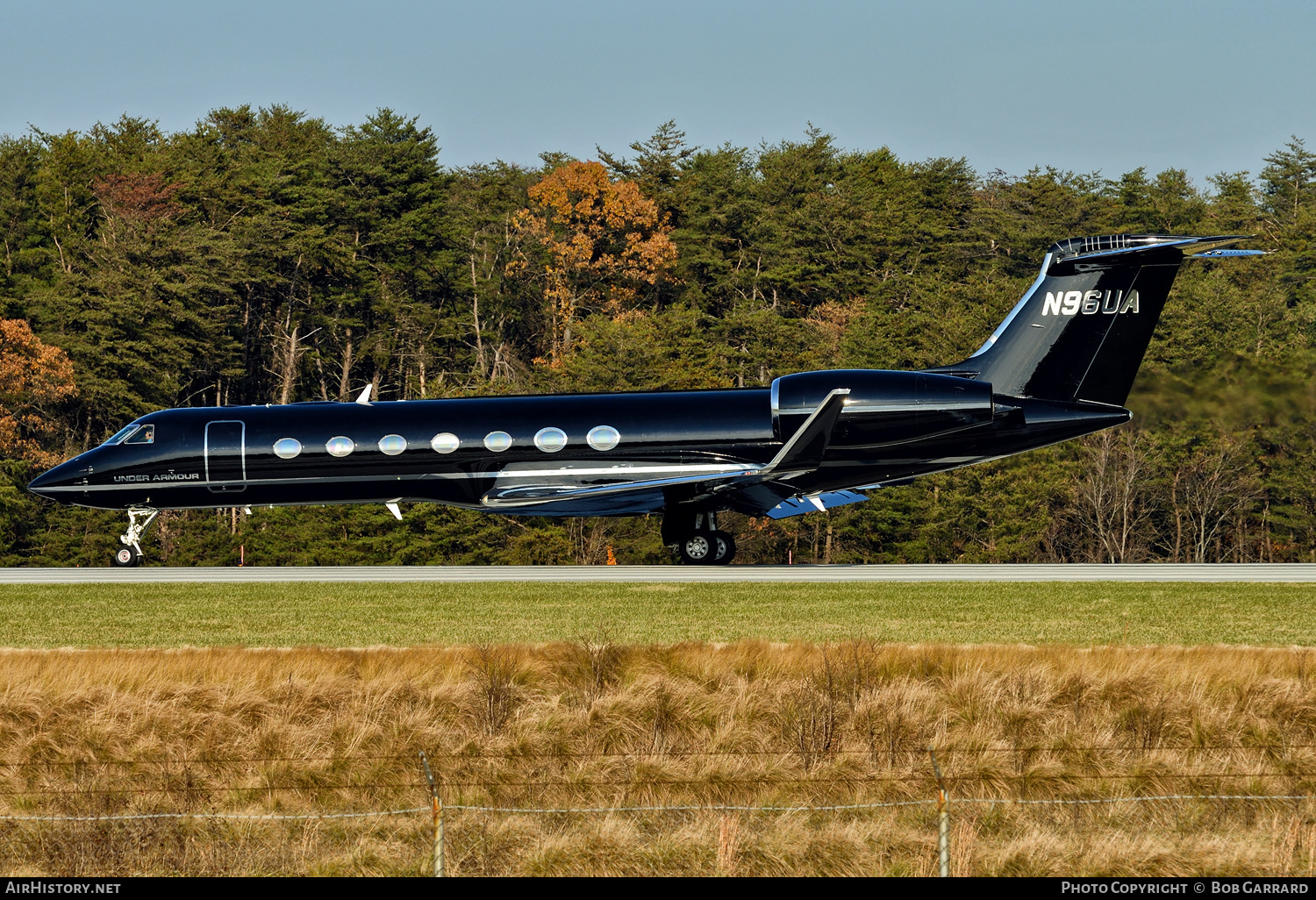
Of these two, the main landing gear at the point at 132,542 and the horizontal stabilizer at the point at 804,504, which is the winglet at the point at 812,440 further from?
the main landing gear at the point at 132,542

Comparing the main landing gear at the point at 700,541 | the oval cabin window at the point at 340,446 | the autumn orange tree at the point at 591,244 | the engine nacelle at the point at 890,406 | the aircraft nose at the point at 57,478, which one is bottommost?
the main landing gear at the point at 700,541

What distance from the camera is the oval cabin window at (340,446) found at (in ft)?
103

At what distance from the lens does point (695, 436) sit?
101 feet

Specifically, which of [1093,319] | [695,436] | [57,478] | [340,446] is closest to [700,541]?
[695,436]

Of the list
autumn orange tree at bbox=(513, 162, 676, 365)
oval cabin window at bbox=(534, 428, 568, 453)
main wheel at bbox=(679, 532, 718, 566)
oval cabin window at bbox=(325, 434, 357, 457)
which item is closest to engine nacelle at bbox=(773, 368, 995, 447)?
main wheel at bbox=(679, 532, 718, 566)

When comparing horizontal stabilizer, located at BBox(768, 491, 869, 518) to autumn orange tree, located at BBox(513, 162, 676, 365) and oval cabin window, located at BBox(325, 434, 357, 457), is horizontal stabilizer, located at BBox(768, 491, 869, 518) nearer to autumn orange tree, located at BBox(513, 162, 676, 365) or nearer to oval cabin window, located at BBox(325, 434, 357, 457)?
oval cabin window, located at BBox(325, 434, 357, 457)

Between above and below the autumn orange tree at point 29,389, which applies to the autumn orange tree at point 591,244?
above

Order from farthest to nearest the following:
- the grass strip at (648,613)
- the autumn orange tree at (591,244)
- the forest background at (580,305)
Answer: the autumn orange tree at (591,244), the forest background at (580,305), the grass strip at (648,613)

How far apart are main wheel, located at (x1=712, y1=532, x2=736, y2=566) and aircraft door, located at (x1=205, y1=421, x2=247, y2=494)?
1093 cm

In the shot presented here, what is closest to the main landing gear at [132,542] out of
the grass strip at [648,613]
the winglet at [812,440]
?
the grass strip at [648,613]

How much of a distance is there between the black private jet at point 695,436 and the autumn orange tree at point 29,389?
26198mm

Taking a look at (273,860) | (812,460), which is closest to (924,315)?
(812,460)

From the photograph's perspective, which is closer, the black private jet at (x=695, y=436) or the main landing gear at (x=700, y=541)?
the black private jet at (x=695, y=436)

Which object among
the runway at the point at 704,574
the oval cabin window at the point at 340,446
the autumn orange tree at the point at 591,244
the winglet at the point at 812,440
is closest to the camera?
the winglet at the point at 812,440
